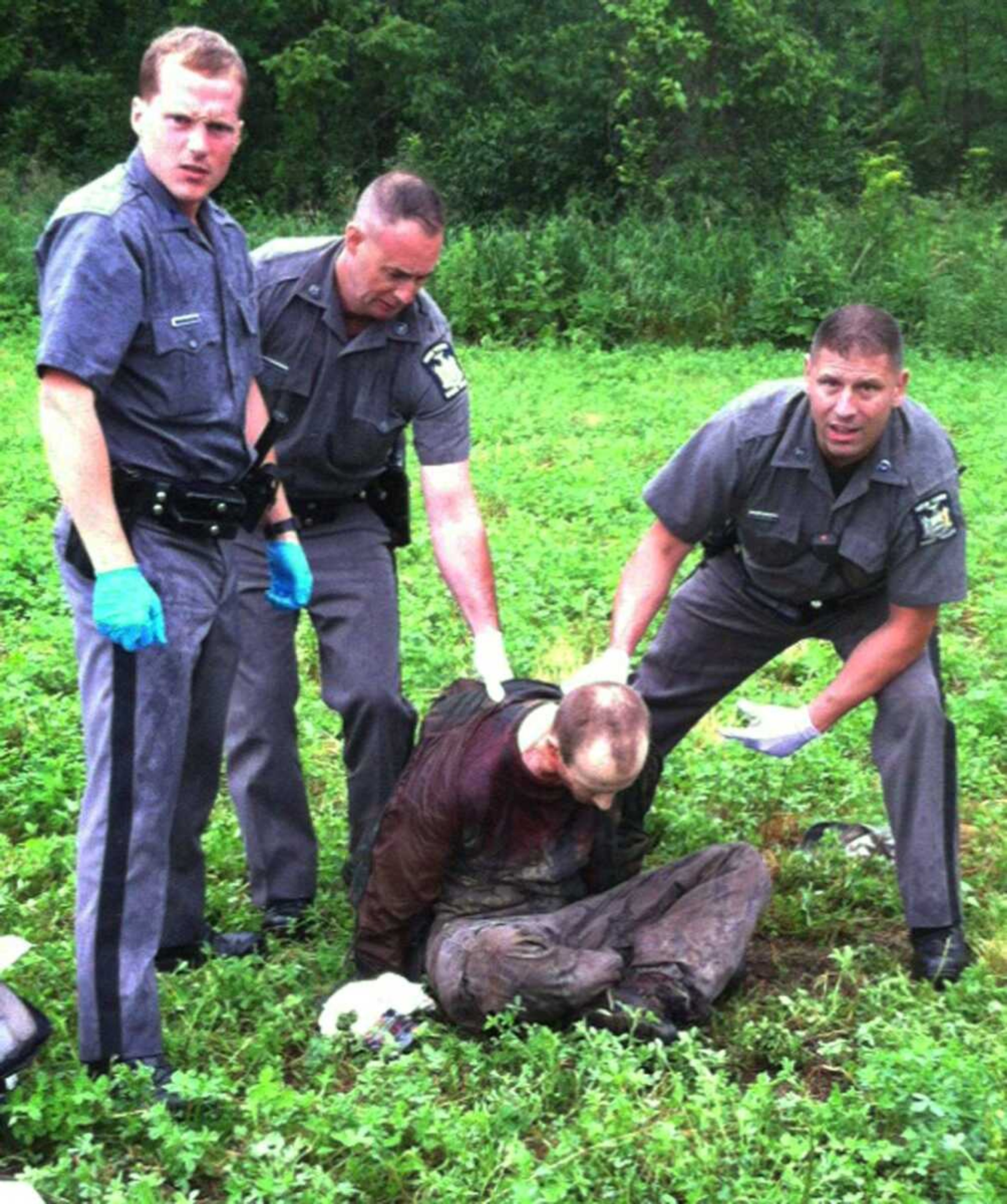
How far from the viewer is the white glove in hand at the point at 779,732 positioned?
192 inches

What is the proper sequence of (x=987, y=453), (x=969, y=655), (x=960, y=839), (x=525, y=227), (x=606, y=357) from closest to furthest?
(x=960, y=839) < (x=969, y=655) < (x=987, y=453) < (x=606, y=357) < (x=525, y=227)

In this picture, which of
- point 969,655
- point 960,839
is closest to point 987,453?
point 969,655

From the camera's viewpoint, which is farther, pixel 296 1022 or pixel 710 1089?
pixel 296 1022

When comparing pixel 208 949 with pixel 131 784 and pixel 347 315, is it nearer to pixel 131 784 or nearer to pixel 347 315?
pixel 131 784

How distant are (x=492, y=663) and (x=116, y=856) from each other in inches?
49.2

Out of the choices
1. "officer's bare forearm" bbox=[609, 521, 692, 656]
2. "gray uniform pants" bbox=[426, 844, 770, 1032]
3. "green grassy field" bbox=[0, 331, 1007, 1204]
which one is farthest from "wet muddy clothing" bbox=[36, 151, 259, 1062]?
"officer's bare forearm" bbox=[609, 521, 692, 656]

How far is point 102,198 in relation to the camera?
11.9ft

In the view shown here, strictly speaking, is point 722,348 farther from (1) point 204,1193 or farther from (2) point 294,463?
(1) point 204,1193

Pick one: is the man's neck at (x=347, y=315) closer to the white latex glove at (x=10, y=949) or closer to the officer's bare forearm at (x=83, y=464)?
the officer's bare forearm at (x=83, y=464)

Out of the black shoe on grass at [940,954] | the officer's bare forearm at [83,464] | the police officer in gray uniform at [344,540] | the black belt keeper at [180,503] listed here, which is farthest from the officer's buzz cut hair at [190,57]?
the black shoe on grass at [940,954]

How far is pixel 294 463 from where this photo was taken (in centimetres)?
482

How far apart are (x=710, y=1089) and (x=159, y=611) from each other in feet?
4.90

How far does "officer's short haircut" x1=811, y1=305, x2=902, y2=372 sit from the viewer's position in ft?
14.9

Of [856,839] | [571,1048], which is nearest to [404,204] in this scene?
[571,1048]
